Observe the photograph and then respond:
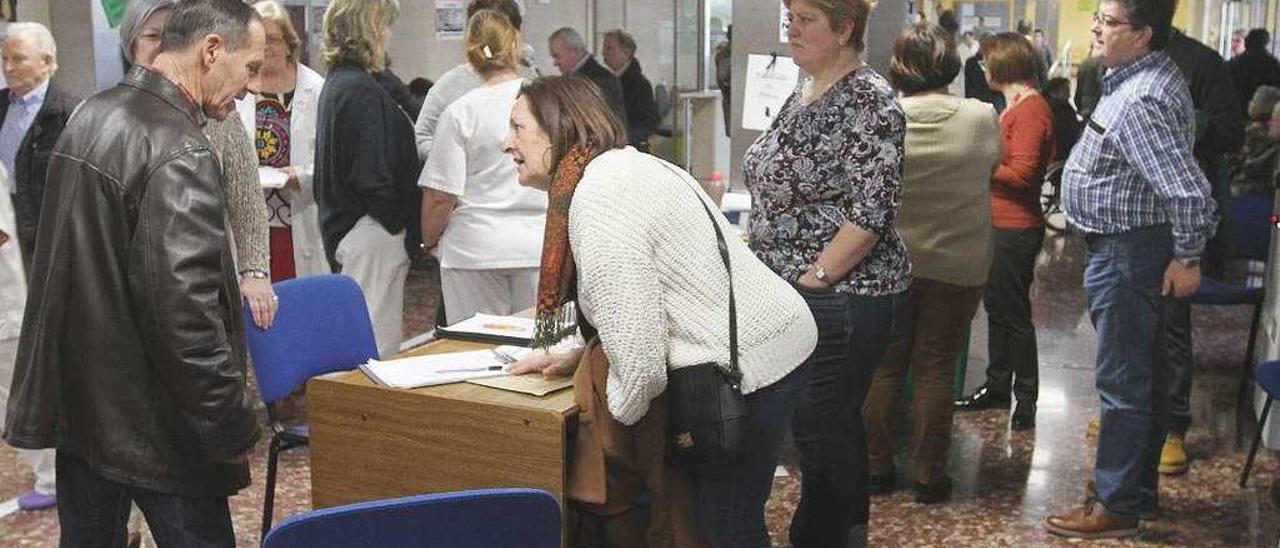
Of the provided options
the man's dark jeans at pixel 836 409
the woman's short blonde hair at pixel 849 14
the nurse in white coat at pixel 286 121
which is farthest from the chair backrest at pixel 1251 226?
the nurse in white coat at pixel 286 121

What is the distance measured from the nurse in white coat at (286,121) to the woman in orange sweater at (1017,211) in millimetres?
2481

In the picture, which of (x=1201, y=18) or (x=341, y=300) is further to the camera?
(x=1201, y=18)

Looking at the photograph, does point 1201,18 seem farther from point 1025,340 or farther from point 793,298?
point 793,298

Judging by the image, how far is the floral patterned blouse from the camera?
3117 mm

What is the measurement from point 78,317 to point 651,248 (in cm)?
100

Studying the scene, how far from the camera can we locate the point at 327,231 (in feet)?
15.5

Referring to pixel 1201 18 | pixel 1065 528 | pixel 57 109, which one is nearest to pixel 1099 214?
pixel 1065 528

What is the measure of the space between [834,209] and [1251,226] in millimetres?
3611

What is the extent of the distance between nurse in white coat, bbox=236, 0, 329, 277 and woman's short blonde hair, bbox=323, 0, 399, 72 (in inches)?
11.1

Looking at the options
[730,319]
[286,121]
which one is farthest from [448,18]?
[730,319]

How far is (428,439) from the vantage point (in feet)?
9.23

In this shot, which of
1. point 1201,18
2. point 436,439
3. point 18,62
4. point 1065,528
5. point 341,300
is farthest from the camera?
point 1201,18

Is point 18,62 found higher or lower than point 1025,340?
higher

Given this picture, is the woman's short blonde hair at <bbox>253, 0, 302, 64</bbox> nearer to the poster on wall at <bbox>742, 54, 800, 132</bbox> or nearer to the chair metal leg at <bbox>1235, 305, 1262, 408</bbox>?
the poster on wall at <bbox>742, 54, 800, 132</bbox>
